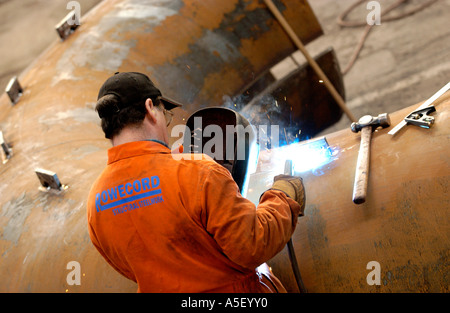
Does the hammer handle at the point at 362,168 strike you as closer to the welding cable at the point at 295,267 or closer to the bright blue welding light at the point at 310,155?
the bright blue welding light at the point at 310,155

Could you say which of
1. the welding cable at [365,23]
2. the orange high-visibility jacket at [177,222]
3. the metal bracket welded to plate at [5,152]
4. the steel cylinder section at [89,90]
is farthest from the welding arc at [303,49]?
the orange high-visibility jacket at [177,222]

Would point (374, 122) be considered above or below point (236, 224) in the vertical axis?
below

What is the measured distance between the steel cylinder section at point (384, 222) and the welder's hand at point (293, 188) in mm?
141

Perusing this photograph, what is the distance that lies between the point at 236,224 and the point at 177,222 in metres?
0.16

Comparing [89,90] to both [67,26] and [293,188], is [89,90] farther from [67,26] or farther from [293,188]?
[293,188]

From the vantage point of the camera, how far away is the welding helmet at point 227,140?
1.73 m

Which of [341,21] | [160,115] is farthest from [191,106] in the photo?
[341,21]

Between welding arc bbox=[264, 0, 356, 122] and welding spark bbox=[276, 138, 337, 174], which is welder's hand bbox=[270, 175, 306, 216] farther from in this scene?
welding arc bbox=[264, 0, 356, 122]

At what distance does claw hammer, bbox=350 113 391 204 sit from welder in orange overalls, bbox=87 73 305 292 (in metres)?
0.30

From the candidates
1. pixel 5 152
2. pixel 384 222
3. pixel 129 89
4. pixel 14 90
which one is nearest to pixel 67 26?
pixel 14 90

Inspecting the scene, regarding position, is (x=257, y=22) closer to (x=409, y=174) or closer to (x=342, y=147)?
(x=342, y=147)

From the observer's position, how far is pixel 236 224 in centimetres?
126

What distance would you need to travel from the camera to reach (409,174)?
1540mm
